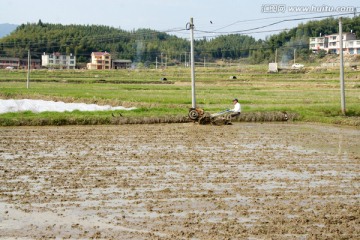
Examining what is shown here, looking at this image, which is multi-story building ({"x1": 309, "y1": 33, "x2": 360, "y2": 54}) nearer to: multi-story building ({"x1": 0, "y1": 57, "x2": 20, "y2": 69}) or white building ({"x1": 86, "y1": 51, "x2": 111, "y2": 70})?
white building ({"x1": 86, "y1": 51, "x2": 111, "y2": 70})

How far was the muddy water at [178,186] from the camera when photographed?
7.23m

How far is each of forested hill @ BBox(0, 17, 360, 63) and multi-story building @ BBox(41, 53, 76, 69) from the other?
15.0ft

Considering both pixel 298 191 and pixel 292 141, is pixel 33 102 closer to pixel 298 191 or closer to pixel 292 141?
pixel 292 141

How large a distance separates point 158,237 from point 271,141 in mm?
9465

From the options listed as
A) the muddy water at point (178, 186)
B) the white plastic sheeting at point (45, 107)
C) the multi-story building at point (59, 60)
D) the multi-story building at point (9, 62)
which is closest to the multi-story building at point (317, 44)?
the multi-story building at point (59, 60)

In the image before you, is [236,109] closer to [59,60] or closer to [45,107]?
[45,107]

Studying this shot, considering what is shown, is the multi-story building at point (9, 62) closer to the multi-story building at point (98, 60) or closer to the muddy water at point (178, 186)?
the multi-story building at point (98, 60)

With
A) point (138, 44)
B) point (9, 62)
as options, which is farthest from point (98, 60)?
point (138, 44)

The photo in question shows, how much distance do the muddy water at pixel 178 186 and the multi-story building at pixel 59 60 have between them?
80802 millimetres

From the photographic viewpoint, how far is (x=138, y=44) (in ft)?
380

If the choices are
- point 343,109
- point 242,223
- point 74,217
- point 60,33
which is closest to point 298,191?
point 242,223

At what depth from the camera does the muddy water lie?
723 cm

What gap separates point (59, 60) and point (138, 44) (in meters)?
22.4

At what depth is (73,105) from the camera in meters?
26.8
